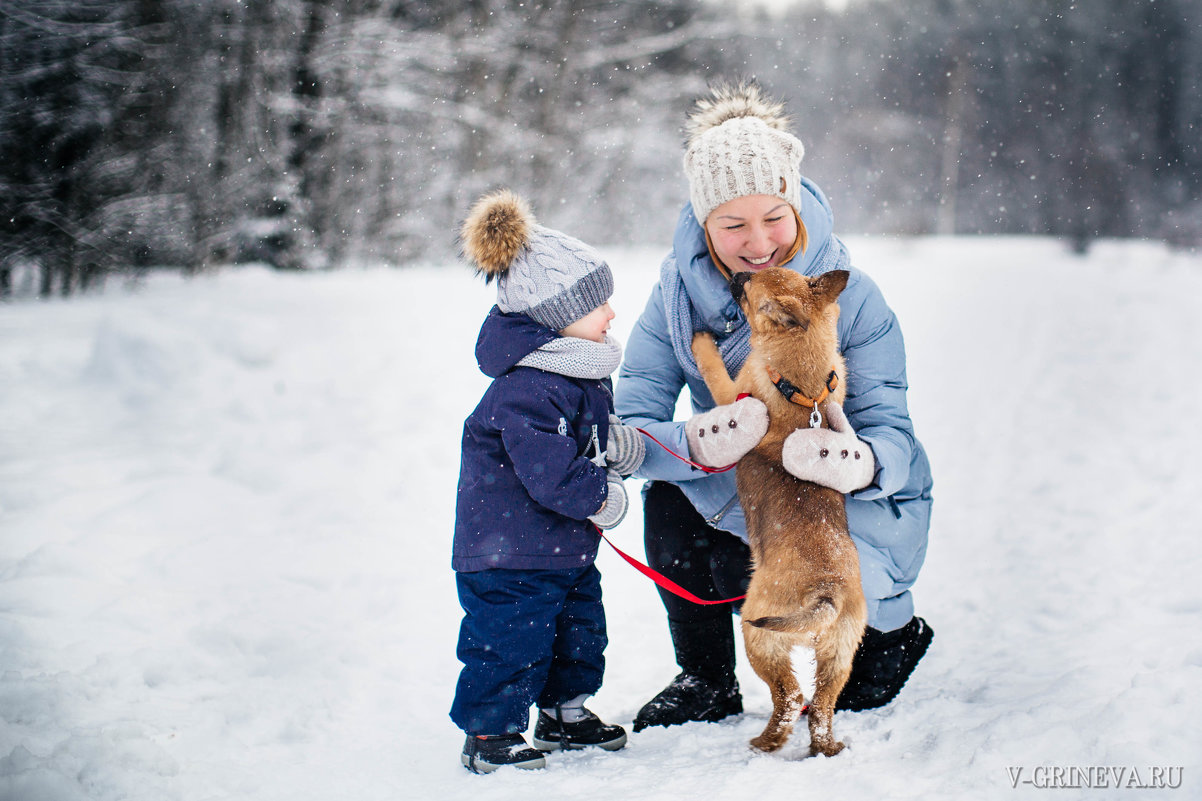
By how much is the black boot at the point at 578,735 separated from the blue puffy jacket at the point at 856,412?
797mm

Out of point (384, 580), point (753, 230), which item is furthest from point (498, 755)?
point (753, 230)

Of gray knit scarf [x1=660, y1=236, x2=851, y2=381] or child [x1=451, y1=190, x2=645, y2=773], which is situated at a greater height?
gray knit scarf [x1=660, y1=236, x2=851, y2=381]

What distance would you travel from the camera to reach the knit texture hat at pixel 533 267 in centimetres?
246

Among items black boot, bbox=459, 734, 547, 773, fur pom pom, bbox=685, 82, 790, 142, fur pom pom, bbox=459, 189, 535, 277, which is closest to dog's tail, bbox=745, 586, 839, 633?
black boot, bbox=459, 734, 547, 773

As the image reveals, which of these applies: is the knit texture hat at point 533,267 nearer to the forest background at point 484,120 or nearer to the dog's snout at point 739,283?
the dog's snout at point 739,283

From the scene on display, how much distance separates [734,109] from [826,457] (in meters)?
1.44

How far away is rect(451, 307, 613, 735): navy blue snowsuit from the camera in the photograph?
2311 millimetres

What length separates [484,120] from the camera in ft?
43.5

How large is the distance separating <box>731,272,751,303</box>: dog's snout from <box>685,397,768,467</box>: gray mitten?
37cm

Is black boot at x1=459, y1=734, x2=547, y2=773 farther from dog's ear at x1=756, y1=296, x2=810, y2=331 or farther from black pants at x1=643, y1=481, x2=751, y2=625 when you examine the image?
dog's ear at x1=756, y1=296, x2=810, y2=331

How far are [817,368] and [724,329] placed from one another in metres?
0.48

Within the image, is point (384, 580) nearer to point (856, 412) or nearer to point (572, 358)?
point (572, 358)

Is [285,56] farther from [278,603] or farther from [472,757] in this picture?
[472,757]

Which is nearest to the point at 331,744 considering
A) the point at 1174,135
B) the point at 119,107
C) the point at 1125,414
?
the point at 1125,414
